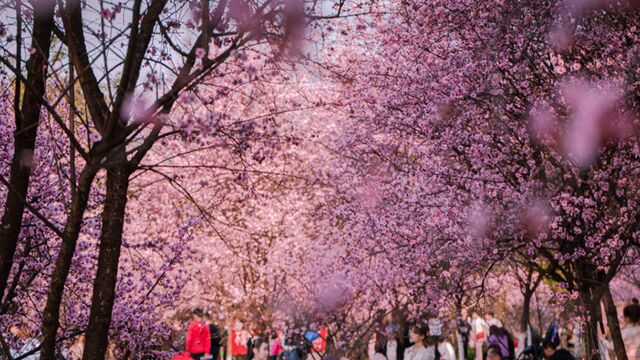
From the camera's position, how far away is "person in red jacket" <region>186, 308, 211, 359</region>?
1617cm

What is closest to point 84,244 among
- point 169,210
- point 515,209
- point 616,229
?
point 515,209

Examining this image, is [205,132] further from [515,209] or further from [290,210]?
[290,210]

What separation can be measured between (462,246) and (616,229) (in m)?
2.20

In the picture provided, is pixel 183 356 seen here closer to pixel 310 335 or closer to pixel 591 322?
pixel 310 335

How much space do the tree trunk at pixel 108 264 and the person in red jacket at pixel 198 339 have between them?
1065 centimetres

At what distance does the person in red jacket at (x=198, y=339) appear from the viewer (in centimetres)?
1617

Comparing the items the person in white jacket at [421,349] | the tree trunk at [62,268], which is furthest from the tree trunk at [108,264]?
the person in white jacket at [421,349]

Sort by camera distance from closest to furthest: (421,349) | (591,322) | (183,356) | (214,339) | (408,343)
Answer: (591,322) < (421,349) < (183,356) < (214,339) < (408,343)

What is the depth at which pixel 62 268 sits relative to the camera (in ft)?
17.2

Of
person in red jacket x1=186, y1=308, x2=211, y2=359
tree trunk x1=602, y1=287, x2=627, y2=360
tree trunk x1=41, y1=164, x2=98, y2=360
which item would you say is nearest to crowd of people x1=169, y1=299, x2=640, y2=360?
person in red jacket x1=186, y1=308, x2=211, y2=359

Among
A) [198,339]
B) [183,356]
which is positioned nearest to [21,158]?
[183,356]

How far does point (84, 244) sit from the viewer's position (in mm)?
9508

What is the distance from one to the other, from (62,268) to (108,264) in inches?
19.0

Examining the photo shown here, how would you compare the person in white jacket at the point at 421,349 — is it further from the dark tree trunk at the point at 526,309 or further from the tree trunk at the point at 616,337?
the dark tree trunk at the point at 526,309
